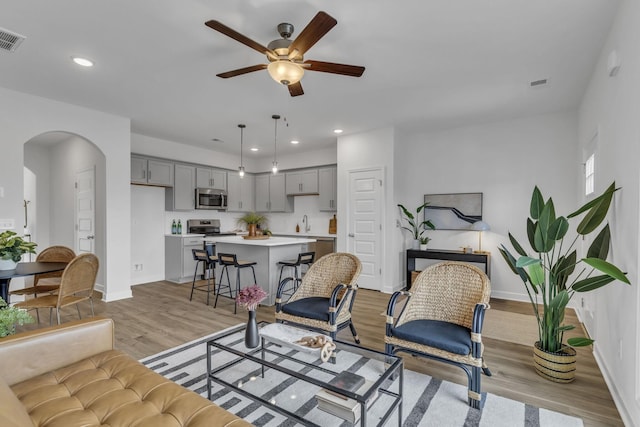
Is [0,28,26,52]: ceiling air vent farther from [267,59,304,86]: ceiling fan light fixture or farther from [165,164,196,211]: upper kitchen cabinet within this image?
[165,164,196,211]: upper kitchen cabinet

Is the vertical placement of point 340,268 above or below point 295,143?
below

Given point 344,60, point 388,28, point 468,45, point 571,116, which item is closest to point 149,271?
point 344,60

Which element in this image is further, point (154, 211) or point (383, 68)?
point (154, 211)

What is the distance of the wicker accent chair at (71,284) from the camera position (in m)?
3.16

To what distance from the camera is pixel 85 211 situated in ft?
18.2

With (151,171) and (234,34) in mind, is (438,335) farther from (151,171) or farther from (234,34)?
(151,171)

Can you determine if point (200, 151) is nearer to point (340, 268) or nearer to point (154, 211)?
point (154, 211)

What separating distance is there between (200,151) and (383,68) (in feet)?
16.1

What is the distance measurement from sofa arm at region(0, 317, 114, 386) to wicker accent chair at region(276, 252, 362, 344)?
139cm

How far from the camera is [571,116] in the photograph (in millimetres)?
4594

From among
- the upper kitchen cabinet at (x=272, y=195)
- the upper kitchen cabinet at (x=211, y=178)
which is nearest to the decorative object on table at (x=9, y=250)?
the upper kitchen cabinet at (x=211, y=178)

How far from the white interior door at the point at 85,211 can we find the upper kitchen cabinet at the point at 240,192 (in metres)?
2.68

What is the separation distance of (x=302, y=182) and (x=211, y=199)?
78.6 inches

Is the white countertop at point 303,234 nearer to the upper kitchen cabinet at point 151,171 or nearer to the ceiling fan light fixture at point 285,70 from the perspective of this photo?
the upper kitchen cabinet at point 151,171
